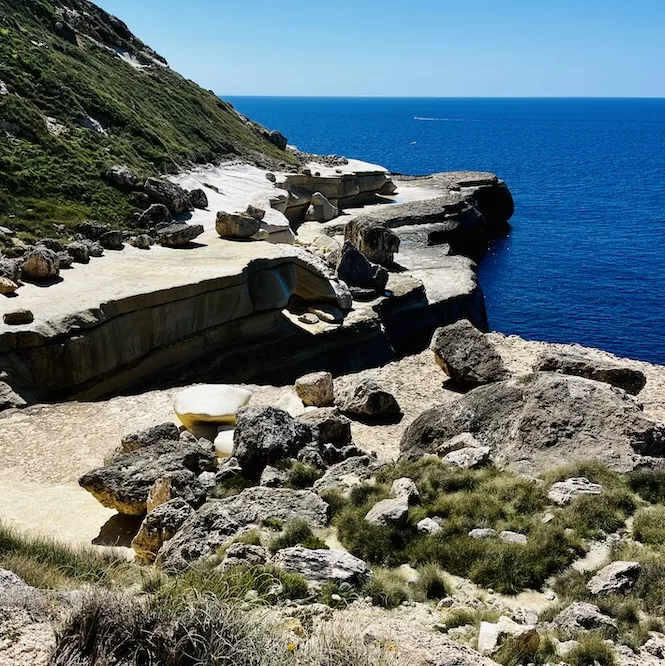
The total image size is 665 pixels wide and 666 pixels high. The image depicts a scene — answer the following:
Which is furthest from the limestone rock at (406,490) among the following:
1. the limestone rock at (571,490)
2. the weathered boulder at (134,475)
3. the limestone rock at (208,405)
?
the limestone rock at (208,405)

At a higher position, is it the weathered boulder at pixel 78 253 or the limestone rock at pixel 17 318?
the weathered boulder at pixel 78 253

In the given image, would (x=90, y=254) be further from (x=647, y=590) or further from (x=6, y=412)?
(x=647, y=590)

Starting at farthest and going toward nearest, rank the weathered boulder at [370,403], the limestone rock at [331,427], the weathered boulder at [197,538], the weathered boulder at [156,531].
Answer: the weathered boulder at [370,403], the limestone rock at [331,427], the weathered boulder at [156,531], the weathered boulder at [197,538]

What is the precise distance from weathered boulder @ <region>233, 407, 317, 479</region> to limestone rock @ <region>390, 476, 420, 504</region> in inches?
119

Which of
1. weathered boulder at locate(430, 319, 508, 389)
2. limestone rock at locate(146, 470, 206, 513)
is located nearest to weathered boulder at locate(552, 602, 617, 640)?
limestone rock at locate(146, 470, 206, 513)

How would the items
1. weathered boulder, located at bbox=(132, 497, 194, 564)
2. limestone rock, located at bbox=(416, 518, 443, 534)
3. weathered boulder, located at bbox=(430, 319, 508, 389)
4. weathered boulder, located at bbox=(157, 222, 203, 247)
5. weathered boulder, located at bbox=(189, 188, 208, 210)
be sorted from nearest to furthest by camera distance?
limestone rock, located at bbox=(416, 518, 443, 534), weathered boulder, located at bbox=(132, 497, 194, 564), weathered boulder, located at bbox=(430, 319, 508, 389), weathered boulder, located at bbox=(157, 222, 203, 247), weathered boulder, located at bbox=(189, 188, 208, 210)

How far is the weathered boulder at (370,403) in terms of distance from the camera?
19938 mm

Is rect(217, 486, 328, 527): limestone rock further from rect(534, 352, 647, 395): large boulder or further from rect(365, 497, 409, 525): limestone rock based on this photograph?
rect(534, 352, 647, 395): large boulder

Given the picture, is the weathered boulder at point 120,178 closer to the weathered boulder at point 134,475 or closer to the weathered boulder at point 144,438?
the weathered boulder at point 144,438

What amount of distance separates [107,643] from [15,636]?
2.70 feet

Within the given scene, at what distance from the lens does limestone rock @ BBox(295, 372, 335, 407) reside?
20359mm

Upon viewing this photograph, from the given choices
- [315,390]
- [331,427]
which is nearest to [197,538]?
[331,427]

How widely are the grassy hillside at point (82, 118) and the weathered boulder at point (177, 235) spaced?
9.54 ft

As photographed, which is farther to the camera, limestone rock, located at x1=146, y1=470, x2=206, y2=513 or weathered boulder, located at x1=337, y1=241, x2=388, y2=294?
weathered boulder, located at x1=337, y1=241, x2=388, y2=294
